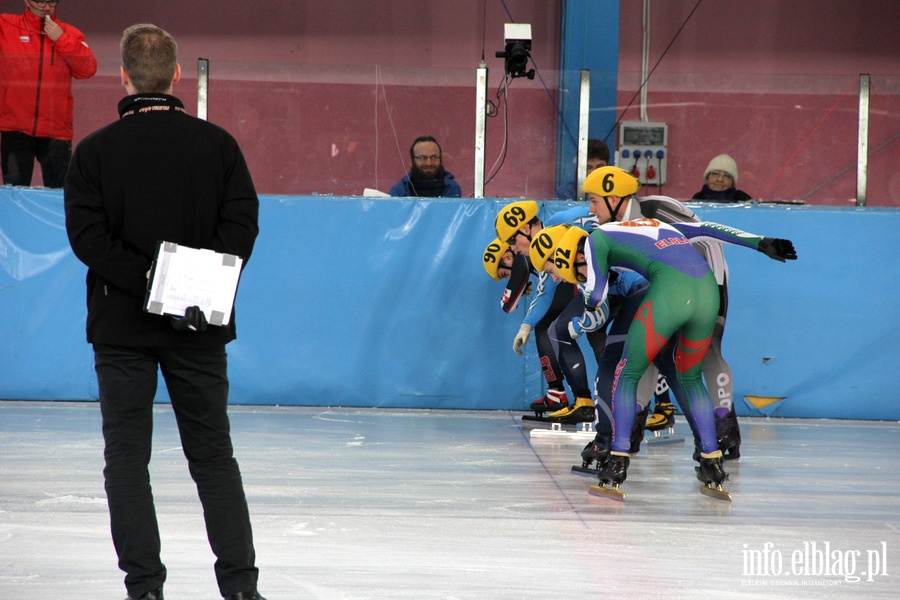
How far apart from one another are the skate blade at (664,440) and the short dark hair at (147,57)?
428 cm

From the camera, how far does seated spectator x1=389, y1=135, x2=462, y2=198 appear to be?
7285 mm

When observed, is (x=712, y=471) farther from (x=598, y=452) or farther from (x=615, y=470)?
(x=598, y=452)

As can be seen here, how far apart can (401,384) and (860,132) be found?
152 inches

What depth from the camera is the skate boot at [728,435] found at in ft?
17.8

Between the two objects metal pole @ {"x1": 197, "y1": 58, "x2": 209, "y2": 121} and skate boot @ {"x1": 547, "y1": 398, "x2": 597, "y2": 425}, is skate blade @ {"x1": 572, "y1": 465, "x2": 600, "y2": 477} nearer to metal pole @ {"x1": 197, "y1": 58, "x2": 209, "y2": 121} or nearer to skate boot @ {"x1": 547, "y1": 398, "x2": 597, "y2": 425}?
skate boot @ {"x1": 547, "y1": 398, "x2": 597, "y2": 425}

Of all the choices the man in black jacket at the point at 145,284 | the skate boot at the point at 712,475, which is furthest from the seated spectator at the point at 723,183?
the man in black jacket at the point at 145,284

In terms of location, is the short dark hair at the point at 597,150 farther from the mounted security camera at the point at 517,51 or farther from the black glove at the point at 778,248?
the black glove at the point at 778,248

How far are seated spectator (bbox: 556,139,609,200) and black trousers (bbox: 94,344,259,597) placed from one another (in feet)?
16.0

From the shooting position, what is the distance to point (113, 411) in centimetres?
264

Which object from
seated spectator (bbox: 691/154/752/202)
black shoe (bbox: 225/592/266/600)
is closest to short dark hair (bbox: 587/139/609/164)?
seated spectator (bbox: 691/154/752/202)

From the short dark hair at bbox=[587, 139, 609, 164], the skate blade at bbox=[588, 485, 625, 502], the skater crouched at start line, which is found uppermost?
the short dark hair at bbox=[587, 139, 609, 164]

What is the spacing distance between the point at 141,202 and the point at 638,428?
3.64 meters

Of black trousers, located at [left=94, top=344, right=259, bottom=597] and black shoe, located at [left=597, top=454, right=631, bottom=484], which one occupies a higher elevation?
black trousers, located at [left=94, top=344, right=259, bottom=597]

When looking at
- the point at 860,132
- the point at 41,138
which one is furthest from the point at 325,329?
the point at 860,132
